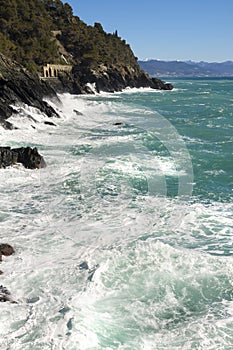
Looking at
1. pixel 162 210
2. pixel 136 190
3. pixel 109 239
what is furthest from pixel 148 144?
pixel 109 239

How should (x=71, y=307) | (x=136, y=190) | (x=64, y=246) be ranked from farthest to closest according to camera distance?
(x=136, y=190)
(x=64, y=246)
(x=71, y=307)

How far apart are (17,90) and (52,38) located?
4823 cm

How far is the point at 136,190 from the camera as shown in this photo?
16.1 meters

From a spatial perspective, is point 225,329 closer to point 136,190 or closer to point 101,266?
point 101,266

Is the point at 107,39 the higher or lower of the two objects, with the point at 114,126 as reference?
higher

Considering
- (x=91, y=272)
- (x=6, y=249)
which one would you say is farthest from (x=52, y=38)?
(x=91, y=272)

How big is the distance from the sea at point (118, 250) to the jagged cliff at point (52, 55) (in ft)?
43.0

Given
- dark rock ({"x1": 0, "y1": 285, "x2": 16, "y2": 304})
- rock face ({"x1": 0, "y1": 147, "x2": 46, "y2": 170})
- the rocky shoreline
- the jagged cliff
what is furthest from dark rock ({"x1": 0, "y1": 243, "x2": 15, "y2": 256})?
the jagged cliff

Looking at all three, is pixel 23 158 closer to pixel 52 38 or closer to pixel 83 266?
pixel 83 266

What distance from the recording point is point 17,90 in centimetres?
3356

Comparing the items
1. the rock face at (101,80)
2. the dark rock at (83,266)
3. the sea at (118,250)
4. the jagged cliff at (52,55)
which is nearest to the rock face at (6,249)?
the sea at (118,250)

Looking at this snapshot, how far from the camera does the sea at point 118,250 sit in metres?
7.50

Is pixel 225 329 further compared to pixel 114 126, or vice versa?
pixel 114 126

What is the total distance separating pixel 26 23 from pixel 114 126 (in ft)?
142
